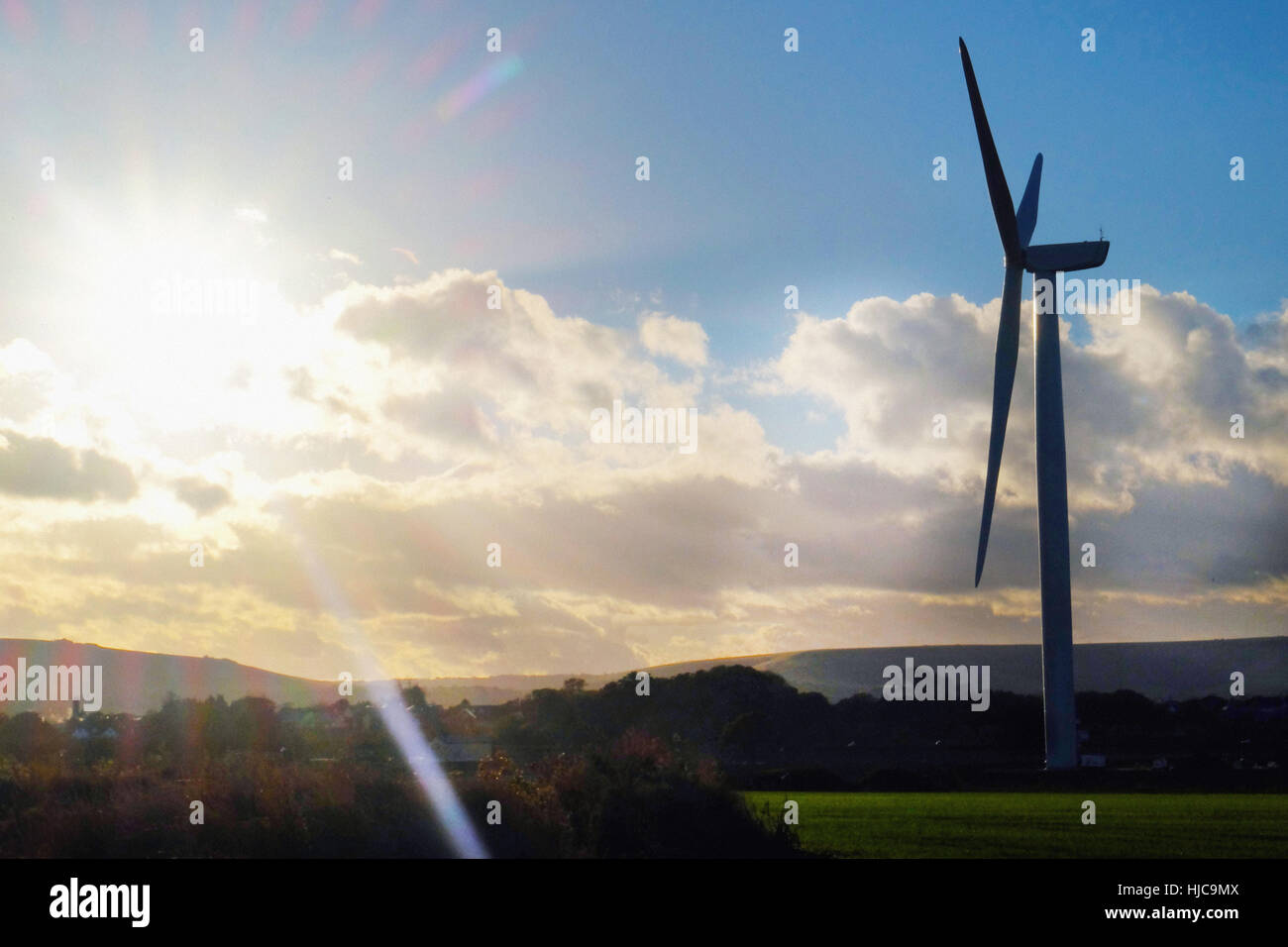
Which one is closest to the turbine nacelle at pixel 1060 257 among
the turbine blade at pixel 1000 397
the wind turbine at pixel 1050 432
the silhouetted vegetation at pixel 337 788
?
the wind turbine at pixel 1050 432

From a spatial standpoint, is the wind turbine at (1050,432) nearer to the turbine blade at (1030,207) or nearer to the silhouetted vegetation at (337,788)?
the turbine blade at (1030,207)

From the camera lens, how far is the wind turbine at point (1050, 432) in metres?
59.3

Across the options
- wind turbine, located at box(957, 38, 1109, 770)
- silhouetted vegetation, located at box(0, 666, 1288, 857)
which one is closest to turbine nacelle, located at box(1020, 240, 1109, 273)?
wind turbine, located at box(957, 38, 1109, 770)

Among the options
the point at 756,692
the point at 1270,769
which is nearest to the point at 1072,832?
the point at 1270,769

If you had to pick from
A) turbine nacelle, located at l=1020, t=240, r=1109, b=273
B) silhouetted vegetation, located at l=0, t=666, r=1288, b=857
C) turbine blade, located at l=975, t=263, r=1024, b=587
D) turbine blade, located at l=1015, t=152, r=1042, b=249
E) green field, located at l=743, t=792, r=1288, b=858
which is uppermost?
turbine blade, located at l=1015, t=152, r=1042, b=249

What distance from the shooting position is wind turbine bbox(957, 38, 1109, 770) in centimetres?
5934

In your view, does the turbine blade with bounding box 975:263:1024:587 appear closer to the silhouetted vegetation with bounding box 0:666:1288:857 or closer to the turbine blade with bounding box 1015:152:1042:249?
the turbine blade with bounding box 1015:152:1042:249

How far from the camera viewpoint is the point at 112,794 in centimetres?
2780

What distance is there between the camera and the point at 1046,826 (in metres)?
41.8

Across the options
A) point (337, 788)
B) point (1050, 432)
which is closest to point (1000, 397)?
point (1050, 432)

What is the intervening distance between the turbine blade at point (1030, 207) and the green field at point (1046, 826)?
28953 mm

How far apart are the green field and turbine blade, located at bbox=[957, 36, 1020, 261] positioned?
27.5 metres
